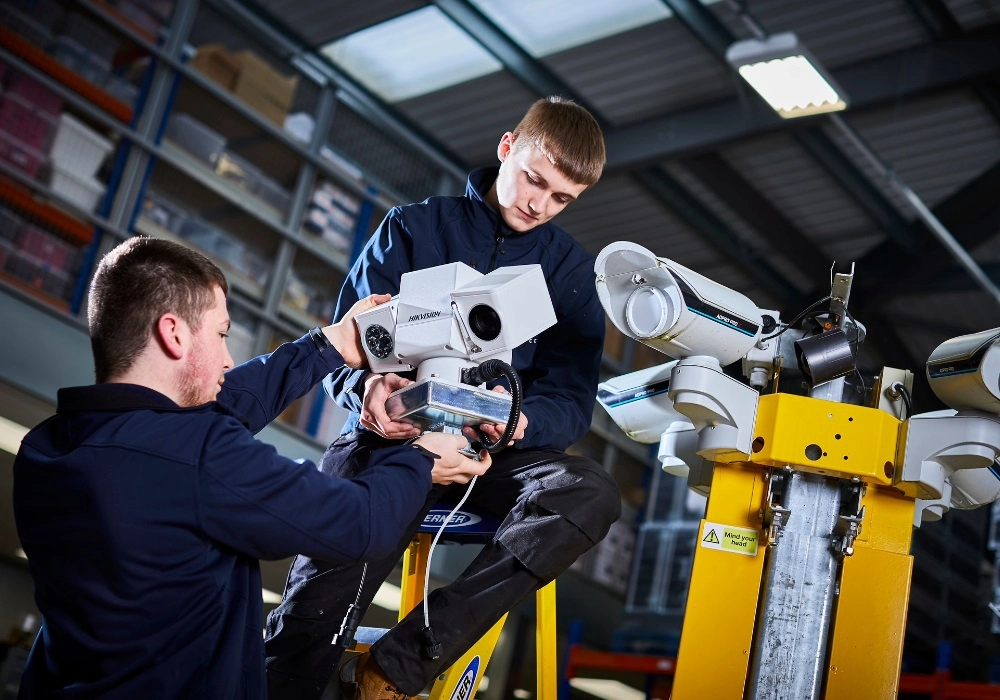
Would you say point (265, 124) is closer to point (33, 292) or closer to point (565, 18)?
point (33, 292)

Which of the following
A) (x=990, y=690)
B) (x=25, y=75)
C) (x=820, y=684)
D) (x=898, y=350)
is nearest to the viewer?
(x=820, y=684)

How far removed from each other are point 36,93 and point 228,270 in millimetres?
1460

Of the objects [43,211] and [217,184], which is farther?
[217,184]

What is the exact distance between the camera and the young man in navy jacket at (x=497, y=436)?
75.0 inches

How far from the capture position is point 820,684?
2.17 metres

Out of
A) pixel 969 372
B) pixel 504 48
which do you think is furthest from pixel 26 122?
pixel 969 372

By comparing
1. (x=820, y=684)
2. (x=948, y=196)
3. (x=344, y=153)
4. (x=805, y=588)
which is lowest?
(x=820, y=684)

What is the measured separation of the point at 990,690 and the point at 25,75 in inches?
222

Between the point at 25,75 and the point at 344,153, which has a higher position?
the point at 344,153

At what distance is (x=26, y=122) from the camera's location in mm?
5047

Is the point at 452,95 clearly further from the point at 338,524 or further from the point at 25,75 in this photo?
the point at 338,524

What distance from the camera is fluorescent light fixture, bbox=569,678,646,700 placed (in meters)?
7.81

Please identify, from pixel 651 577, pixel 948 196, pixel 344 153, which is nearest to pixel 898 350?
pixel 948 196

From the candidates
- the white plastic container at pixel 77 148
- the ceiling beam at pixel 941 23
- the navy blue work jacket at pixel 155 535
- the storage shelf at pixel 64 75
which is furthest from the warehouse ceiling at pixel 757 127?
the navy blue work jacket at pixel 155 535
